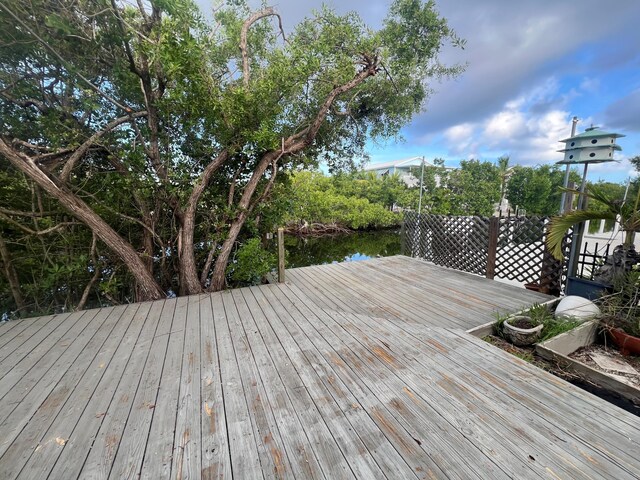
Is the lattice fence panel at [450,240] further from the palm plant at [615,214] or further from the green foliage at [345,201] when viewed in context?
the green foliage at [345,201]

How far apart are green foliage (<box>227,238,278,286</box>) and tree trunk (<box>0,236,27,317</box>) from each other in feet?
7.93

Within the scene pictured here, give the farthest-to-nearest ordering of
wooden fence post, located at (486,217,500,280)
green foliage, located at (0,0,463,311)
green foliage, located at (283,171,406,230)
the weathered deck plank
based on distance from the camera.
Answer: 1. green foliage, located at (283,171,406,230)
2. wooden fence post, located at (486,217,500,280)
3. green foliage, located at (0,0,463,311)
4. the weathered deck plank

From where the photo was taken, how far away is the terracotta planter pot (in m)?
2.15

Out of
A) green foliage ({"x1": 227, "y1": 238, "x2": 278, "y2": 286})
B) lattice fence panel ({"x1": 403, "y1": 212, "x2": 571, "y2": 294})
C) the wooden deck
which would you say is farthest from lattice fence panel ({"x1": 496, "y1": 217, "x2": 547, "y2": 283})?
green foliage ({"x1": 227, "y1": 238, "x2": 278, "y2": 286})

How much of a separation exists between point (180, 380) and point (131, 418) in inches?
12.7

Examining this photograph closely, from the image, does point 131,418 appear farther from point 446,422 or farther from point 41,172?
point 41,172

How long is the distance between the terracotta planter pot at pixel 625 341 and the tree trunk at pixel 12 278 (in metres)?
6.25

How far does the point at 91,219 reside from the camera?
2.76 metres

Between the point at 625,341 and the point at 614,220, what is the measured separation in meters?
1.18

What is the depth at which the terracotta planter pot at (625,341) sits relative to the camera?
7.06 feet

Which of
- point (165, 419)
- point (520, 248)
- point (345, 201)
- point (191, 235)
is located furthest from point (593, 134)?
point (345, 201)

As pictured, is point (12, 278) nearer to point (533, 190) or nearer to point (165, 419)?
point (165, 419)

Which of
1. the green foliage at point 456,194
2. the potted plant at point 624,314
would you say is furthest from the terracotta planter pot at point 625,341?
the green foliage at point 456,194

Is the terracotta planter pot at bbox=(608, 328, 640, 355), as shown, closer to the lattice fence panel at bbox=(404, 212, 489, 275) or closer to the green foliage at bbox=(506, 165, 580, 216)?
the lattice fence panel at bbox=(404, 212, 489, 275)
